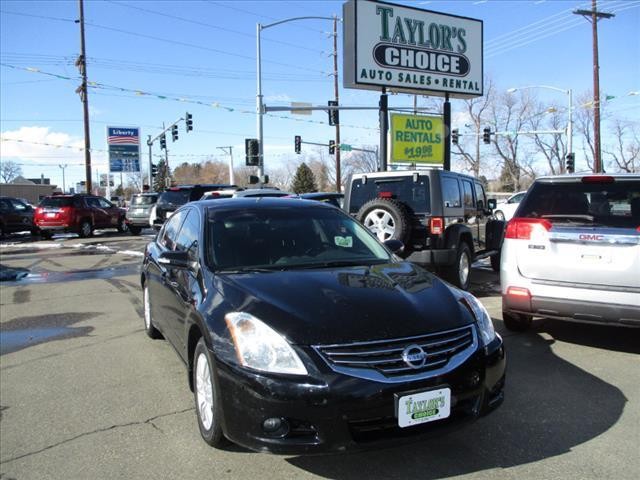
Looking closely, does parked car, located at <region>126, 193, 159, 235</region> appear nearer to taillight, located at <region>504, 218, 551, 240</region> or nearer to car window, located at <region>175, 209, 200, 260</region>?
car window, located at <region>175, 209, 200, 260</region>

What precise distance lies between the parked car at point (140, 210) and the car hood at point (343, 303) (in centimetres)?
2161

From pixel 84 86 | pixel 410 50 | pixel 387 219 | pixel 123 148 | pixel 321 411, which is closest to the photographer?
pixel 321 411

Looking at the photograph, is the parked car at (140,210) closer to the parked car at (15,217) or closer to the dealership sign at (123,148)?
the parked car at (15,217)

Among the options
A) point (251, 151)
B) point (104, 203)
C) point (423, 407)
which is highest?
point (251, 151)

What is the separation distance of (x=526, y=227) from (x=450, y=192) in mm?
3139

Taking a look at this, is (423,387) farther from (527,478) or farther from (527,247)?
(527,247)

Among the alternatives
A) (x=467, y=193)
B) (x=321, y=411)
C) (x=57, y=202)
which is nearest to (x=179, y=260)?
(x=321, y=411)

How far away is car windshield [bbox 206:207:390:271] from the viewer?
160 inches

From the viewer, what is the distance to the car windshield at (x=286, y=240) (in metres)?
4.05

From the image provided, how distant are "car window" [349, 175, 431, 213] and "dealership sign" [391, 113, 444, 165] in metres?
8.58

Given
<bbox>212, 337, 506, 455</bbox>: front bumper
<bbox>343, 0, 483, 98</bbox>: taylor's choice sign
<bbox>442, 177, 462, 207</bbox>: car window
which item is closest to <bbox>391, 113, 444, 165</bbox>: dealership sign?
<bbox>343, 0, 483, 98</bbox>: taylor's choice sign

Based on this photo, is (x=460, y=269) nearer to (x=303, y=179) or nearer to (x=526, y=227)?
(x=526, y=227)

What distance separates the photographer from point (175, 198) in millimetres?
18844

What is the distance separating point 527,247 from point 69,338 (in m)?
5.18
